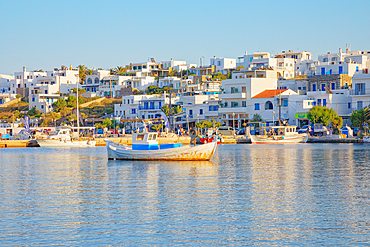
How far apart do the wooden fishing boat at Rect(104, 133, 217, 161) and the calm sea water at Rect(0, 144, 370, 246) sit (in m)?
7.57

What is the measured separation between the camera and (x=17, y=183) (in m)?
32.1

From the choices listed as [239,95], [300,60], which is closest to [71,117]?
[239,95]

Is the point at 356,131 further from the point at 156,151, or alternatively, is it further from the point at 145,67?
the point at 145,67

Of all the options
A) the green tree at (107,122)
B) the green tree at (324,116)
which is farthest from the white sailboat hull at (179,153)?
the green tree at (107,122)

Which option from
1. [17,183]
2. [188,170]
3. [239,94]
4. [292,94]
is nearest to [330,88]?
[292,94]

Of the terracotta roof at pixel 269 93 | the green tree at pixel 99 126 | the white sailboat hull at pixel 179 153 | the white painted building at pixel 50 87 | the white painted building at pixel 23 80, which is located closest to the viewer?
the white sailboat hull at pixel 179 153

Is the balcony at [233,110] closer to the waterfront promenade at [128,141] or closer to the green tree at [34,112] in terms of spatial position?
the waterfront promenade at [128,141]

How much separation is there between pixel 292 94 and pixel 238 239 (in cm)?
7635

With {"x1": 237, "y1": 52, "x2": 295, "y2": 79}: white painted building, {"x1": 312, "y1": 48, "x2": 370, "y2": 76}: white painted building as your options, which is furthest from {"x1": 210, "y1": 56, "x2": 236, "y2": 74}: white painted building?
{"x1": 312, "y1": 48, "x2": 370, "y2": 76}: white painted building

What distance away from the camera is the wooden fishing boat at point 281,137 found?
81.2 metres

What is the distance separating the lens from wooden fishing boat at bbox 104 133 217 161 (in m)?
45.5

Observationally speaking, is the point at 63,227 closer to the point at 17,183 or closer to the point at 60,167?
the point at 17,183

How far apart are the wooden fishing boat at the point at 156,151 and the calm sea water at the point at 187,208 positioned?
24.8 feet

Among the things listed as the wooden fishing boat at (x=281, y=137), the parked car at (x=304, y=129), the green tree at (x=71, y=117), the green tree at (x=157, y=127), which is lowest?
the wooden fishing boat at (x=281, y=137)
